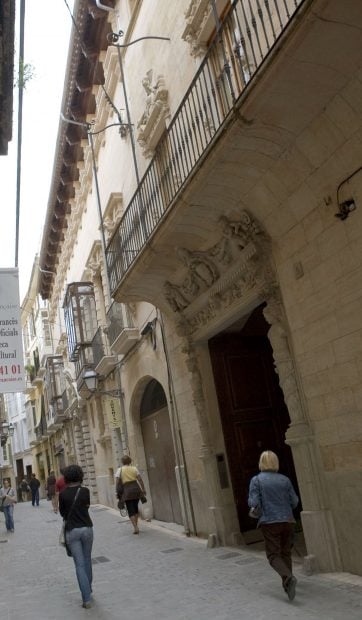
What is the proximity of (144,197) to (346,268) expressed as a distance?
4.52m

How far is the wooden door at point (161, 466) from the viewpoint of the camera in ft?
42.6

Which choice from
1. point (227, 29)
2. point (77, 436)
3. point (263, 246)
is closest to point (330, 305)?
point (263, 246)

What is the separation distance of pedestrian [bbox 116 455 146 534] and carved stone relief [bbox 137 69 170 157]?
638 cm

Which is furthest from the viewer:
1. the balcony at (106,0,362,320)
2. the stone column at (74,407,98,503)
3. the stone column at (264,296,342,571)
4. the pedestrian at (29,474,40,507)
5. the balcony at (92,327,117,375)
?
the pedestrian at (29,474,40,507)

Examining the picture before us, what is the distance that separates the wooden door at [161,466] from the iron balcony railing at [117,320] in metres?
2.17

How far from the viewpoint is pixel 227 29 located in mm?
6852

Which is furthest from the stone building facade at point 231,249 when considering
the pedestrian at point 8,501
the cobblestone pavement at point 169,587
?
the pedestrian at point 8,501

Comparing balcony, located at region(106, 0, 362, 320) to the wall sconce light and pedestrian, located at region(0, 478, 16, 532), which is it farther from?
pedestrian, located at region(0, 478, 16, 532)

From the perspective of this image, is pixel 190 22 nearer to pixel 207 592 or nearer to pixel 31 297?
pixel 207 592

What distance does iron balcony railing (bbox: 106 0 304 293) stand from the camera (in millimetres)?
6992

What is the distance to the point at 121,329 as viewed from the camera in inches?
587

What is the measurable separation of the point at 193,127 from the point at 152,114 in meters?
4.21

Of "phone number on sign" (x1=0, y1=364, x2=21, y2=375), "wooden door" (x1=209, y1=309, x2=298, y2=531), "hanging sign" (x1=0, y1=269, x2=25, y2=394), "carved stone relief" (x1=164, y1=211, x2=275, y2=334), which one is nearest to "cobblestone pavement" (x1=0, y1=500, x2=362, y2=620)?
"wooden door" (x1=209, y1=309, x2=298, y2=531)

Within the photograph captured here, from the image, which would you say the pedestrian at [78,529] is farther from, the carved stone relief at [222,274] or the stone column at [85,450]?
the stone column at [85,450]
